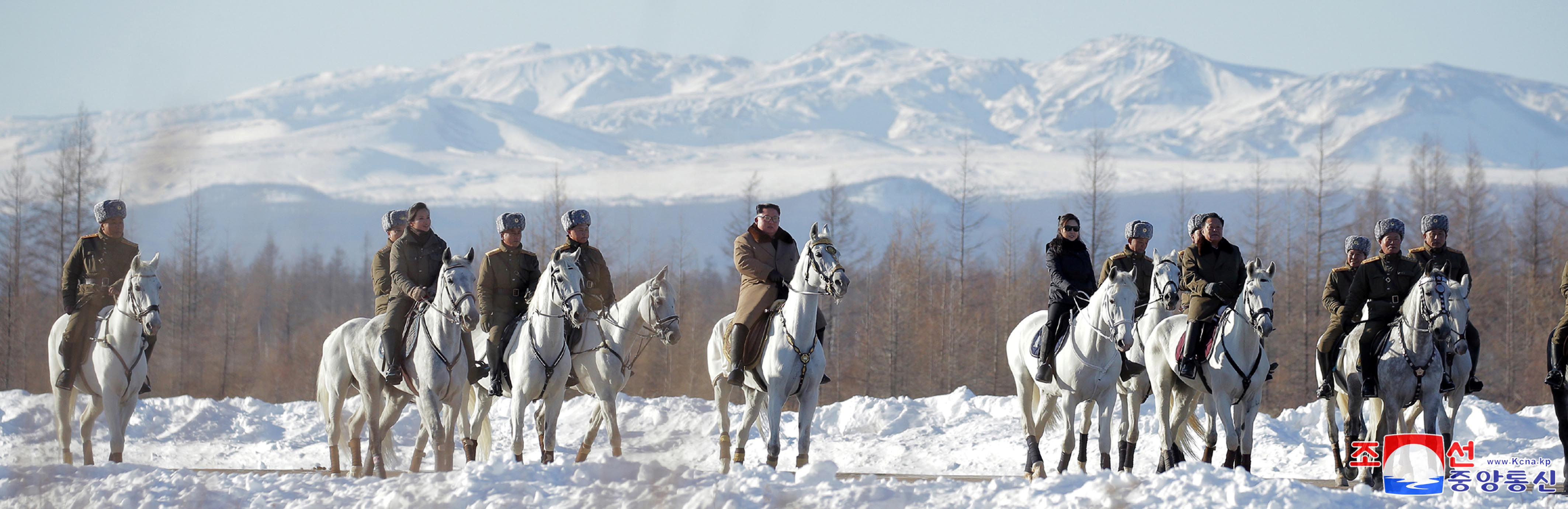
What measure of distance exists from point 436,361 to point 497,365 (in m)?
1.16

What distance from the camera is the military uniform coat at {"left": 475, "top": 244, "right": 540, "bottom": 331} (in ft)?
45.8

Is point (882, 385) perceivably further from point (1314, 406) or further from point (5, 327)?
point (5, 327)

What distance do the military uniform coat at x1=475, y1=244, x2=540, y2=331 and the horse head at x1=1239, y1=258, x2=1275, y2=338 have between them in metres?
7.13

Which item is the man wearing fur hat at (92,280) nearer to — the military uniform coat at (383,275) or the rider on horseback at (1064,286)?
the military uniform coat at (383,275)

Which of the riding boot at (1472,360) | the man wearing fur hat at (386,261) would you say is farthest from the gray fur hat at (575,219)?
the riding boot at (1472,360)

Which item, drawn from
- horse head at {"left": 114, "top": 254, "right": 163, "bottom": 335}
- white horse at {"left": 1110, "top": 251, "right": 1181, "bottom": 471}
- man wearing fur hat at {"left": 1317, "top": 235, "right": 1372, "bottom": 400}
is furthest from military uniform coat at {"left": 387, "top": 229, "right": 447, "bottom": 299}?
man wearing fur hat at {"left": 1317, "top": 235, "right": 1372, "bottom": 400}

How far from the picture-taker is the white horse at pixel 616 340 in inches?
560

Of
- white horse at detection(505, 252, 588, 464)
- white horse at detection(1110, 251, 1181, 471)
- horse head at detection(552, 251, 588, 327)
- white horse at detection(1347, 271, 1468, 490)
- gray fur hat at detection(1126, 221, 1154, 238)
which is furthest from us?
gray fur hat at detection(1126, 221, 1154, 238)

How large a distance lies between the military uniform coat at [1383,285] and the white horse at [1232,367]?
1084 millimetres

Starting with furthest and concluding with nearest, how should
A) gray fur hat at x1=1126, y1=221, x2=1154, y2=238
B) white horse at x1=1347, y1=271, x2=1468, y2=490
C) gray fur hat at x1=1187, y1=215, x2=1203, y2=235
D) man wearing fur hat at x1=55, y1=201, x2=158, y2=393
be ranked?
gray fur hat at x1=1126, y1=221, x2=1154, y2=238
gray fur hat at x1=1187, y1=215, x2=1203, y2=235
man wearing fur hat at x1=55, y1=201, x2=158, y2=393
white horse at x1=1347, y1=271, x2=1468, y2=490

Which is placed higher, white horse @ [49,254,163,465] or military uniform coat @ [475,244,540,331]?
military uniform coat @ [475,244,540,331]

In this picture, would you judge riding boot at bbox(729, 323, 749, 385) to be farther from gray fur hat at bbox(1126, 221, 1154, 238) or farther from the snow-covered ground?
gray fur hat at bbox(1126, 221, 1154, 238)

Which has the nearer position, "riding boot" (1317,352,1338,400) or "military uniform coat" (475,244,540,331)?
"military uniform coat" (475,244,540,331)

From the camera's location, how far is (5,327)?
35.3 meters
